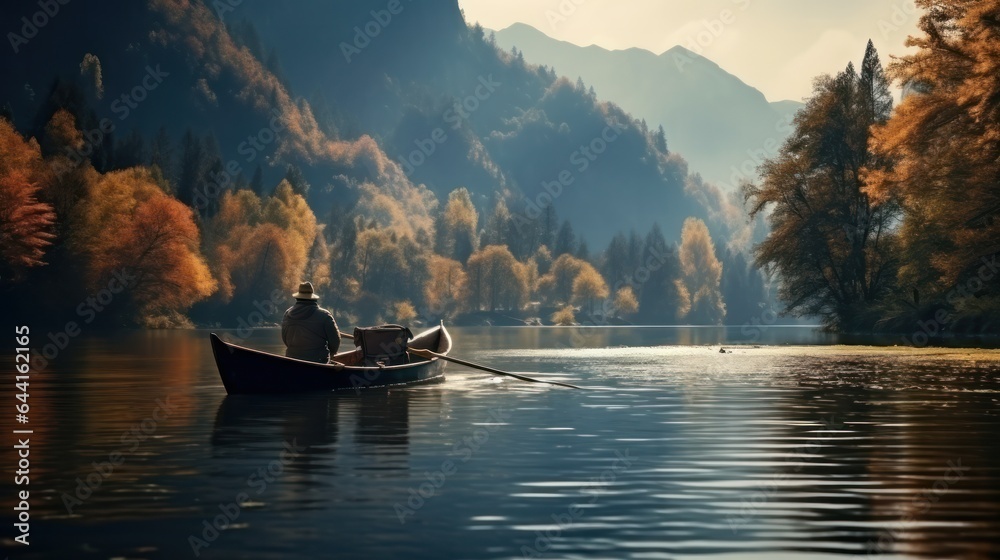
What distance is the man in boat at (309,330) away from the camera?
2842 centimetres

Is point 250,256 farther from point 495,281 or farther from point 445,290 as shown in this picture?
point 445,290

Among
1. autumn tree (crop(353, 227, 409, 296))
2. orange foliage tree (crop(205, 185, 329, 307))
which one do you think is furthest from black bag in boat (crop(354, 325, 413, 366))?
autumn tree (crop(353, 227, 409, 296))

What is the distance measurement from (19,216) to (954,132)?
6500 cm

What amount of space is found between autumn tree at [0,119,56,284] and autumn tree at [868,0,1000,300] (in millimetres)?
60639

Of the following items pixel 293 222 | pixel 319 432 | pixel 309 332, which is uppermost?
pixel 293 222

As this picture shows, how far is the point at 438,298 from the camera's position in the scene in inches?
7229

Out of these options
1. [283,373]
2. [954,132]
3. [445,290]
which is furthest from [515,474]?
[445,290]

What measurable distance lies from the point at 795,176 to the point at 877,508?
222ft

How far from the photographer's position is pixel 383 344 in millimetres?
33750

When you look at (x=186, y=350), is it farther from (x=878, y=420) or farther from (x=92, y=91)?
(x=92, y=91)

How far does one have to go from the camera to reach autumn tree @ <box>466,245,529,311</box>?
181 meters

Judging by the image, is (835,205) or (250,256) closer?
(835,205)

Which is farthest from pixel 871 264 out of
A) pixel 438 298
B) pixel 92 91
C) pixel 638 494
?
pixel 92 91

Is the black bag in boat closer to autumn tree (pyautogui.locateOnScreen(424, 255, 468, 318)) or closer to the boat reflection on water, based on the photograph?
the boat reflection on water
